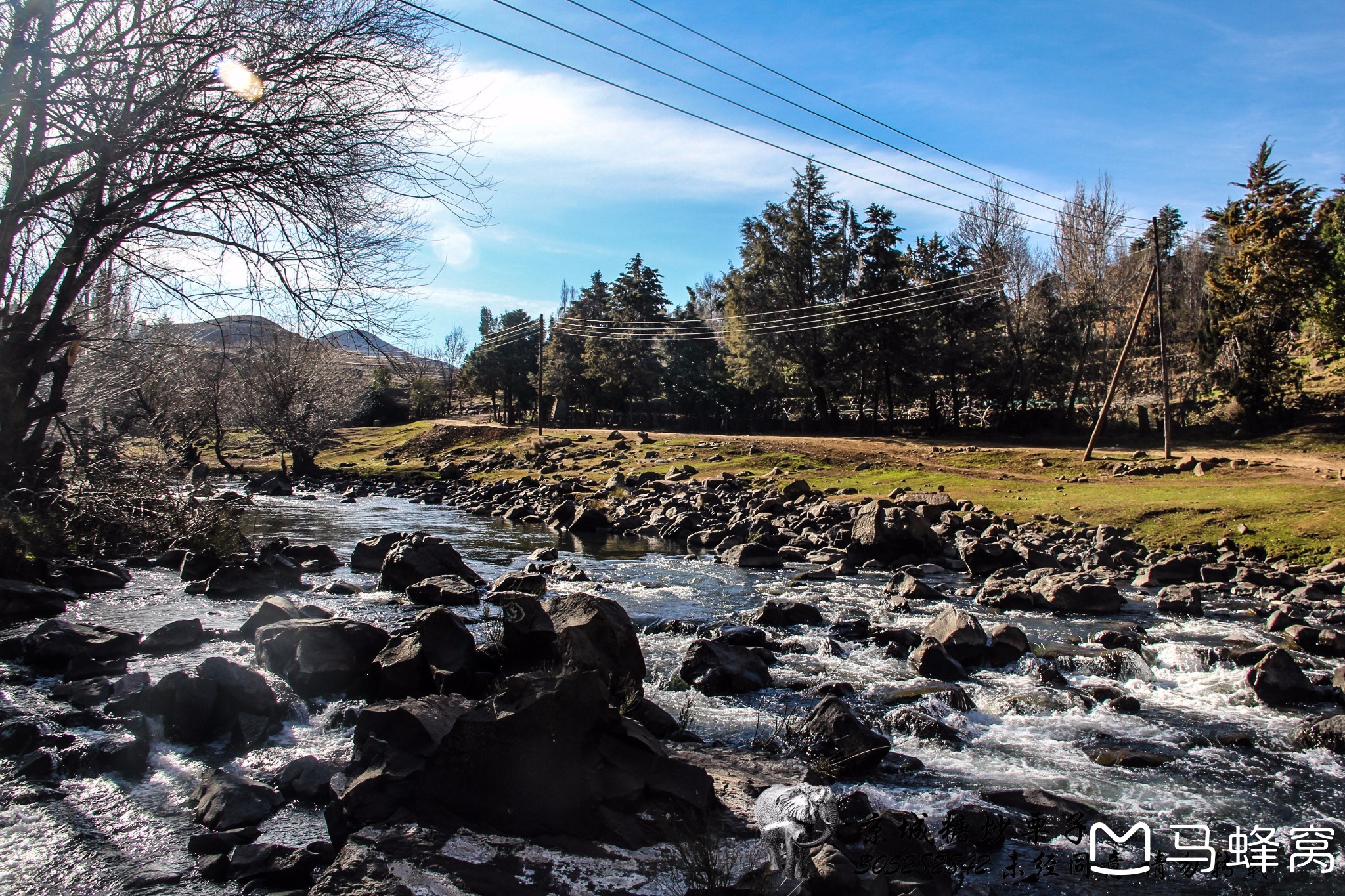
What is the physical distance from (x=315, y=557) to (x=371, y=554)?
1203 mm

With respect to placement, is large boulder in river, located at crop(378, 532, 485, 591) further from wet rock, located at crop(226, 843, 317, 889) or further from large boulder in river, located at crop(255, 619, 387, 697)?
wet rock, located at crop(226, 843, 317, 889)

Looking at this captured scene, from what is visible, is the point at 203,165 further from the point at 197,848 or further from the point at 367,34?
the point at 197,848

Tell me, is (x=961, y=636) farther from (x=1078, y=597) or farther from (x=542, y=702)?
(x=542, y=702)

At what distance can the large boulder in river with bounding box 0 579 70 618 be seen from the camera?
10.4 meters

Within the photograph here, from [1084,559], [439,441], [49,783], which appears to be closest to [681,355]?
[439,441]

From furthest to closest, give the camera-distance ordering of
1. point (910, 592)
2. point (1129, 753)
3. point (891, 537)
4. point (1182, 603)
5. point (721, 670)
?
point (891, 537) < point (910, 592) < point (1182, 603) < point (721, 670) < point (1129, 753)

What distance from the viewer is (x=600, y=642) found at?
812 cm

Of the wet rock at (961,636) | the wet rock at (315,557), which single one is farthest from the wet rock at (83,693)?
the wet rock at (961,636)

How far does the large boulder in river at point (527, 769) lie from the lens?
5.61m

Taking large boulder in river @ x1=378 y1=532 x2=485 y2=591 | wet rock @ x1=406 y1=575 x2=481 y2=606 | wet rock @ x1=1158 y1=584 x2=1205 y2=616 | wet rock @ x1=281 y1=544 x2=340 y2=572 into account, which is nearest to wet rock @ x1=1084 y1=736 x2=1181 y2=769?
wet rock @ x1=1158 y1=584 x2=1205 y2=616

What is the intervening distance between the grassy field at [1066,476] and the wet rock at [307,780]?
18547 mm

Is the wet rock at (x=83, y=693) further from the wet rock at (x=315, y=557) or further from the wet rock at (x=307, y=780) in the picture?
the wet rock at (x=315, y=557)

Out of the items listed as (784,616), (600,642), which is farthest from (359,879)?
(784,616)

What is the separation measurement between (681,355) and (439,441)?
1837 centimetres
